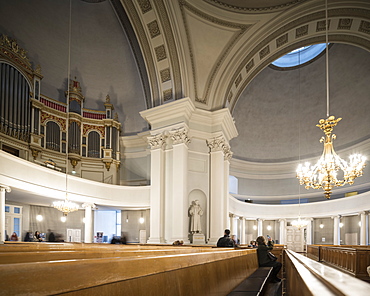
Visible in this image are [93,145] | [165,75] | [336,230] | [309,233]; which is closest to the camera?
[165,75]

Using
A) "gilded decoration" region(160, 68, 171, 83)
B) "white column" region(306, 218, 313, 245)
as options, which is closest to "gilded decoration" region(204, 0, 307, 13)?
"gilded decoration" region(160, 68, 171, 83)

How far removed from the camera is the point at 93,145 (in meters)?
16.3

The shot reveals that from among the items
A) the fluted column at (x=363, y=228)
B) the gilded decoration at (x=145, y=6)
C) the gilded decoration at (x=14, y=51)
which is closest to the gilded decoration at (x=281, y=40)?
the gilded decoration at (x=145, y=6)

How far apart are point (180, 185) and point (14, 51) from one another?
357 inches

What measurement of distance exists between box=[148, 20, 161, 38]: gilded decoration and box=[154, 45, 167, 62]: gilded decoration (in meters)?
0.44

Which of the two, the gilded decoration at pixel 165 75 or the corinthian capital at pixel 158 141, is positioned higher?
the gilded decoration at pixel 165 75

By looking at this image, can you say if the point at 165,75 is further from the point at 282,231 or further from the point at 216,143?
the point at 282,231

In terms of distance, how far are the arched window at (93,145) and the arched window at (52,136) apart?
5.69ft

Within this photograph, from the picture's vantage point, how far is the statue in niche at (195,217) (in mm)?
10344

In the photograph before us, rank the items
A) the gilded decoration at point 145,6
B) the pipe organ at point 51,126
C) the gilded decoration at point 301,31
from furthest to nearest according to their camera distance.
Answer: the pipe organ at point 51,126 → the gilded decoration at point 301,31 → the gilded decoration at point 145,6

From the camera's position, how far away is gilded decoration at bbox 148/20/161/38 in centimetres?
1070

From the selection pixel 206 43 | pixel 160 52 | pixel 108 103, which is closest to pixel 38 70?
pixel 108 103

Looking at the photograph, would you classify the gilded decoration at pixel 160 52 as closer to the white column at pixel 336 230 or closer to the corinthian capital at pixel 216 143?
the corinthian capital at pixel 216 143

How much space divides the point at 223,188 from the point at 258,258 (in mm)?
5904
